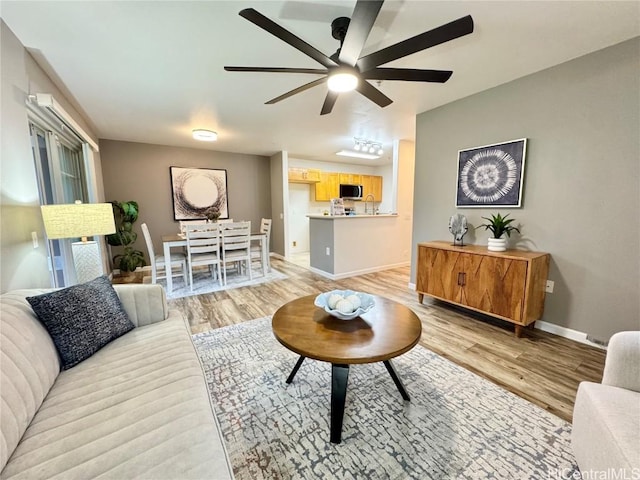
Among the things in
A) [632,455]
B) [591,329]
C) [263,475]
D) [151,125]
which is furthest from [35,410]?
[151,125]

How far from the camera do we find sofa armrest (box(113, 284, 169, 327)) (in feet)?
5.26

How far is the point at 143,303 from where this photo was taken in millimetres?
1632

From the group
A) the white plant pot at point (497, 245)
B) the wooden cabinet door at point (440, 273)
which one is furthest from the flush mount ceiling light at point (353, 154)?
the white plant pot at point (497, 245)

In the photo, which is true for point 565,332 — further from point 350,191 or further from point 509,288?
point 350,191

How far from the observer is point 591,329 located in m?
2.16

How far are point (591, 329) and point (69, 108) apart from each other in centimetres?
559

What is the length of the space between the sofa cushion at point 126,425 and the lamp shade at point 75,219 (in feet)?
3.33

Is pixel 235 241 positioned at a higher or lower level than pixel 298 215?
lower

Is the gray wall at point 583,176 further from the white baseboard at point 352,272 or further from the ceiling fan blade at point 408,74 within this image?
the white baseboard at point 352,272

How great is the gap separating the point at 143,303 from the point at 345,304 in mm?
1290

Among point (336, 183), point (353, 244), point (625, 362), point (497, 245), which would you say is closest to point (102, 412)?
point (625, 362)

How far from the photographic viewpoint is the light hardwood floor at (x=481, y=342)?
169cm

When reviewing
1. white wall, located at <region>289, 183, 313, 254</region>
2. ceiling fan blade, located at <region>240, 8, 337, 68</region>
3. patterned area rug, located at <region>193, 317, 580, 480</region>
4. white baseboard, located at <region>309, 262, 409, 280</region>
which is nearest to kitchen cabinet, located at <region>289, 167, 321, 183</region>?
white wall, located at <region>289, 183, 313, 254</region>

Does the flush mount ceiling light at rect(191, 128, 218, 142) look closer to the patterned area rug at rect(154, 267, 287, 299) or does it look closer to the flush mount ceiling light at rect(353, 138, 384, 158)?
the patterned area rug at rect(154, 267, 287, 299)
